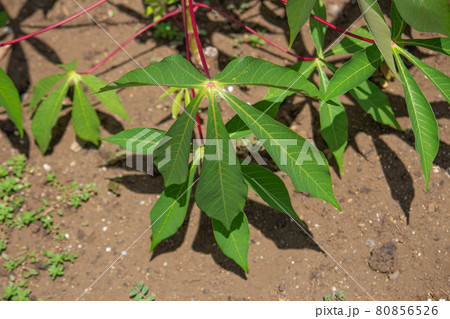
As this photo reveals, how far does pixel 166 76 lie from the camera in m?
1.00

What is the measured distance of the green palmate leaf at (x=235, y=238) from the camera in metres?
1.19

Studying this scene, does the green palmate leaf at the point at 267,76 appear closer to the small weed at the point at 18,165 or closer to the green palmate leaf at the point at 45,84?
the green palmate leaf at the point at 45,84

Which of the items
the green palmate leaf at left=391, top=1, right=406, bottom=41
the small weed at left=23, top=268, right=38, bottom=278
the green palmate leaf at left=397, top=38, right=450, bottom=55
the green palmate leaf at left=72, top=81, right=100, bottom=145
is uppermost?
the green palmate leaf at left=391, top=1, right=406, bottom=41

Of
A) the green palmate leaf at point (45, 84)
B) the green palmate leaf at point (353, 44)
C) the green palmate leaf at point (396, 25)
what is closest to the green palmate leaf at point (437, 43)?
the green palmate leaf at point (396, 25)

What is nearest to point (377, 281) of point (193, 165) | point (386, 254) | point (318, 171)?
point (386, 254)

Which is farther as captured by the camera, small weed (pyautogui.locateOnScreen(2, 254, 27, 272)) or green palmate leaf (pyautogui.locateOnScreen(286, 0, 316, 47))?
small weed (pyautogui.locateOnScreen(2, 254, 27, 272))

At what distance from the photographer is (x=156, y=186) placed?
1.63 metres

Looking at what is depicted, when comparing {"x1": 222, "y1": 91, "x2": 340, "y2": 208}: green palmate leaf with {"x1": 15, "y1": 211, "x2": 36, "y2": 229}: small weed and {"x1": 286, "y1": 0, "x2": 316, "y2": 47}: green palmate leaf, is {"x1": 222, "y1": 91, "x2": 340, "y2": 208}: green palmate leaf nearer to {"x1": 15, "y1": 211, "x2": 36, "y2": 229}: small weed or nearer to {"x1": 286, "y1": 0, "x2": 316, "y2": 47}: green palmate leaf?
{"x1": 286, "y1": 0, "x2": 316, "y2": 47}: green palmate leaf

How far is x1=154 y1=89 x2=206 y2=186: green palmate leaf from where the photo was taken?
99 centimetres

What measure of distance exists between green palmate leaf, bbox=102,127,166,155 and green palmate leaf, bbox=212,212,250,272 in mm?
338

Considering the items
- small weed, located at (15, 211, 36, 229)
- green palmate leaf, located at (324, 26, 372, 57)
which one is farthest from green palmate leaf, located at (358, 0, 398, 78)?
small weed, located at (15, 211, 36, 229)

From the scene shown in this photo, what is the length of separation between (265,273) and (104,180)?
2.73 feet

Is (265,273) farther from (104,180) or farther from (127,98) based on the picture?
(127,98)

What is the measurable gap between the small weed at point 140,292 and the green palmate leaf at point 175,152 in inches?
26.9
